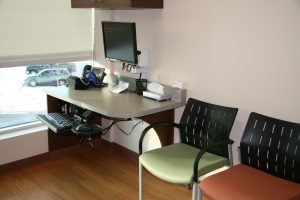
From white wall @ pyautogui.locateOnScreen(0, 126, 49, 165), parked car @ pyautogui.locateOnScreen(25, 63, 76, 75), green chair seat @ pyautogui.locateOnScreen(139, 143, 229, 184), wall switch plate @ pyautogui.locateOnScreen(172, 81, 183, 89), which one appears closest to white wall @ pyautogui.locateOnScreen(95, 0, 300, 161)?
wall switch plate @ pyautogui.locateOnScreen(172, 81, 183, 89)

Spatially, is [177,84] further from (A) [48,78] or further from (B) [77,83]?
(A) [48,78]

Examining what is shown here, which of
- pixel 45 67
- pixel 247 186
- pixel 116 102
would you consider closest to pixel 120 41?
pixel 116 102

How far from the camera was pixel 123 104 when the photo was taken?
2652 mm

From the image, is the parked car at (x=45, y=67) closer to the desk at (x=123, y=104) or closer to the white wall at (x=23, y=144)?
the desk at (x=123, y=104)

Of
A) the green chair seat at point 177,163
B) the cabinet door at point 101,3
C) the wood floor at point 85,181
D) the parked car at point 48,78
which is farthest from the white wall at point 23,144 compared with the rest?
the green chair seat at point 177,163

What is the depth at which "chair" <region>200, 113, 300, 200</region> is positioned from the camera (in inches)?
75.0

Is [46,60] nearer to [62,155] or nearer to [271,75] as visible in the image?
[62,155]

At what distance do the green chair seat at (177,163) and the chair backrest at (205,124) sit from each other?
0.26 feet

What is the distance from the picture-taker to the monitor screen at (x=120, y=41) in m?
2.88

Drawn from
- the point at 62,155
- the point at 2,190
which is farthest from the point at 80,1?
the point at 2,190

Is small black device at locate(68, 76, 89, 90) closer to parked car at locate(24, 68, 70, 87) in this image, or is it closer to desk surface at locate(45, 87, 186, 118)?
desk surface at locate(45, 87, 186, 118)

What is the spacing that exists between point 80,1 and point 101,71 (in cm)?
69

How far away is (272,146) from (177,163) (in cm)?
63

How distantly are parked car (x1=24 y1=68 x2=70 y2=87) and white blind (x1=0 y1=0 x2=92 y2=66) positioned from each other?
0.70 ft
